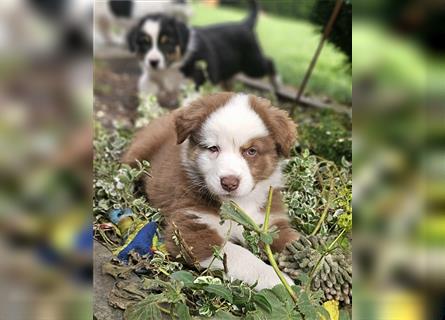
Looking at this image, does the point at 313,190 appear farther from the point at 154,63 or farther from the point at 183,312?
the point at 154,63

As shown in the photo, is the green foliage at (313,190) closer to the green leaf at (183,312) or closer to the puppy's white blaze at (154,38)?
the green leaf at (183,312)

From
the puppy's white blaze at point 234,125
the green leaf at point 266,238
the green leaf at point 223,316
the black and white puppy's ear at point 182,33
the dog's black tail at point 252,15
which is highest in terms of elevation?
the puppy's white blaze at point 234,125

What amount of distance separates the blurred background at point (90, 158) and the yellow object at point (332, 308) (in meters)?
0.42

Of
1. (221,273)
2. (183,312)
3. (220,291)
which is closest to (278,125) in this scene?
(221,273)

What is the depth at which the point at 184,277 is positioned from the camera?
2074 millimetres

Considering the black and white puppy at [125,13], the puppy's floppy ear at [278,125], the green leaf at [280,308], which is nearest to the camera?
the green leaf at [280,308]

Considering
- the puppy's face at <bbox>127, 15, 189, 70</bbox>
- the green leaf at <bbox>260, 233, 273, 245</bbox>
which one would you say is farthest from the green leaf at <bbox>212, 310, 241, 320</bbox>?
the puppy's face at <bbox>127, 15, 189, 70</bbox>

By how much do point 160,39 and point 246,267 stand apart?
2.43 m

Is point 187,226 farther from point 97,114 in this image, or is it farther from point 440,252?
point 97,114

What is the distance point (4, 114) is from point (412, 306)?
1024 mm

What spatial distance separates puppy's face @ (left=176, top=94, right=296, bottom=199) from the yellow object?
0.49 metres

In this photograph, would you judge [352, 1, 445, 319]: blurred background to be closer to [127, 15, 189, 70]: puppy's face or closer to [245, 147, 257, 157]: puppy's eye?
[245, 147, 257, 157]: puppy's eye

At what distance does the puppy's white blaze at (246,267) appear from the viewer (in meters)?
2.15

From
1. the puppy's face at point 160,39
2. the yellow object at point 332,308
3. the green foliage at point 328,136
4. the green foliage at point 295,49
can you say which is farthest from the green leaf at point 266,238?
the puppy's face at point 160,39
